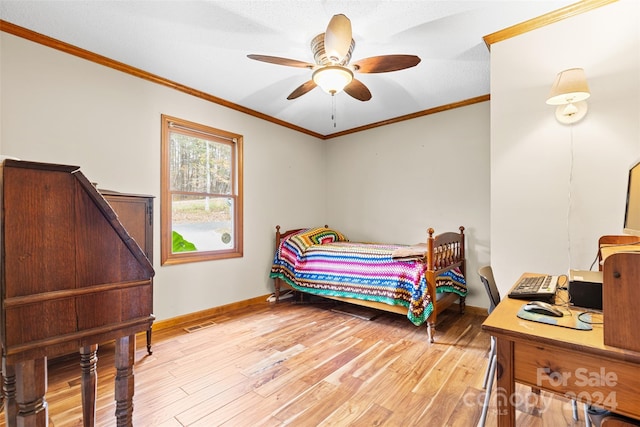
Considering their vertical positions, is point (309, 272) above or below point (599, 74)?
below

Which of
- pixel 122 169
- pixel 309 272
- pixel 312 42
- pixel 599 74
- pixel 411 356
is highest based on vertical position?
pixel 312 42

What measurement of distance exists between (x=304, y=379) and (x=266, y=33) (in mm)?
2474

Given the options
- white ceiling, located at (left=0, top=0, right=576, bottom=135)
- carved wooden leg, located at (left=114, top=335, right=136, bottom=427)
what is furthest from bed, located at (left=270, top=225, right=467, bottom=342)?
carved wooden leg, located at (left=114, top=335, right=136, bottom=427)

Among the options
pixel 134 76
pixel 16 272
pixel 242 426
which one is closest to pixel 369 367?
pixel 242 426

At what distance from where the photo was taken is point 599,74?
5.82ft

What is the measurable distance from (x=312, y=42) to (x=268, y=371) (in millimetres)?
2422

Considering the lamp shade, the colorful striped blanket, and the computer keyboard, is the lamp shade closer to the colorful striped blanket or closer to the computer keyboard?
the computer keyboard

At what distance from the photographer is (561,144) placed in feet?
6.21

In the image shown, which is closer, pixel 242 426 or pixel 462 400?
pixel 242 426

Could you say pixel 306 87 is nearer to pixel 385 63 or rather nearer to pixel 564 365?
pixel 385 63

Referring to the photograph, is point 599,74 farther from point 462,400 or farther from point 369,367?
point 369,367

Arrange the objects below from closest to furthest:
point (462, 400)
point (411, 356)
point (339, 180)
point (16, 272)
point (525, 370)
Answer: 1. point (16, 272)
2. point (525, 370)
3. point (462, 400)
4. point (411, 356)
5. point (339, 180)

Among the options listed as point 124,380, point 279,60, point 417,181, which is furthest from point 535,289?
point 417,181

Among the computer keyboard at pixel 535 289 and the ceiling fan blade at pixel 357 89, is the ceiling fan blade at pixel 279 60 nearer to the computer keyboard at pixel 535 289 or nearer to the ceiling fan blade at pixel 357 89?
the ceiling fan blade at pixel 357 89
